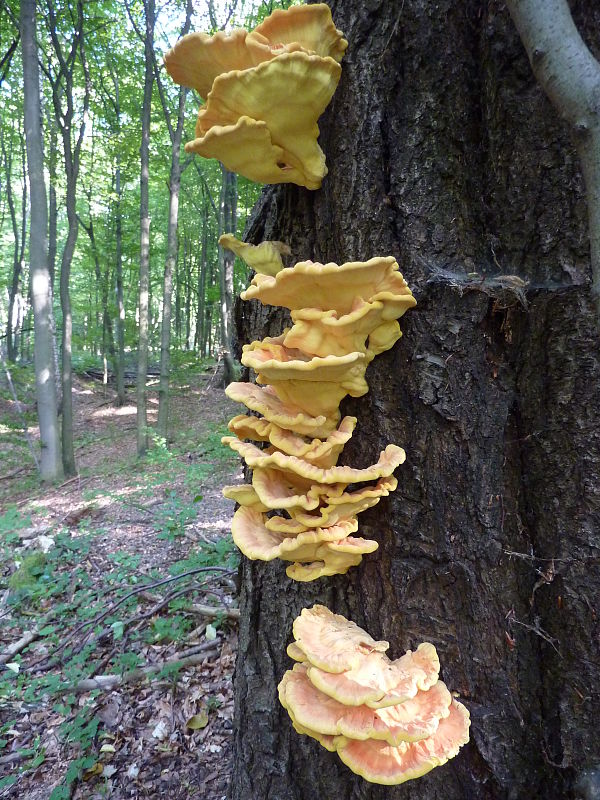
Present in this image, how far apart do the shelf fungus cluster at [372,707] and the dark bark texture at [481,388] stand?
10.2 inches

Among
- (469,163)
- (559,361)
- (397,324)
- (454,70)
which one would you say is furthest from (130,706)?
(454,70)

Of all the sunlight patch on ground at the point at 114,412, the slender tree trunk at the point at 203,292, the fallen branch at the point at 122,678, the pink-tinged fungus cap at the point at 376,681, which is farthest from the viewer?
the slender tree trunk at the point at 203,292

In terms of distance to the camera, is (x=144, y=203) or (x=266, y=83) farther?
(x=144, y=203)

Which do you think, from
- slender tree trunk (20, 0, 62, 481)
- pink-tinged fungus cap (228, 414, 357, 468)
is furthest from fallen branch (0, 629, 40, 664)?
slender tree trunk (20, 0, 62, 481)

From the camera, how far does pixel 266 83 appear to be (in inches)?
60.5

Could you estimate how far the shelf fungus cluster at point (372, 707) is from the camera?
142 centimetres

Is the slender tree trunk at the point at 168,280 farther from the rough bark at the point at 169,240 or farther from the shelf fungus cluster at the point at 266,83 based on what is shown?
the shelf fungus cluster at the point at 266,83

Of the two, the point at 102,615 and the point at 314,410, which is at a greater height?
the point at 314,410

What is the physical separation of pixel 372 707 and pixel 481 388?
1.17 metres

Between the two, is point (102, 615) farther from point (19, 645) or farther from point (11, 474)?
point (11, 474)

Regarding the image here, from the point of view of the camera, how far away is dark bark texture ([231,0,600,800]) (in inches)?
67.9

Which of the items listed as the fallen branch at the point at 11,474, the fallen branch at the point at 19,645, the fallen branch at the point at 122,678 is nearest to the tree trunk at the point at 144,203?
the fallen branch at the point at 11,474

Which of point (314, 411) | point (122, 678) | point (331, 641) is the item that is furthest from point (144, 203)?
point (331, 641)

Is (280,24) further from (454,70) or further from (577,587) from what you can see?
(577,587)
